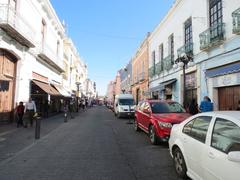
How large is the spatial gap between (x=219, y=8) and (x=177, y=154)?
10919 mm

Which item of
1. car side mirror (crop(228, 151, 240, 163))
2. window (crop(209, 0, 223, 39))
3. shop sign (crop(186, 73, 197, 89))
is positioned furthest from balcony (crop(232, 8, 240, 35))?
car side mirror (crop(228, 151, 240, 163))

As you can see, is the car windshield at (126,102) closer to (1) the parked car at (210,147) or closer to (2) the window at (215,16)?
(2) the window at (215,16)

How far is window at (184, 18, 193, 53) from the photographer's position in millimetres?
17562

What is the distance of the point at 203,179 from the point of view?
13.9 feet

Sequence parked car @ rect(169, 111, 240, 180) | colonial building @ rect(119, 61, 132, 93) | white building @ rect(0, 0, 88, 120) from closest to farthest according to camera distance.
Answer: parked car @ rect(169, 111, 240, 180) → white building @ rect(0, 0, 88, 120) → colonial building @ rect(119, 61, 132, 93)

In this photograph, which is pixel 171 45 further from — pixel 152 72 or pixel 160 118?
pixel 160 118

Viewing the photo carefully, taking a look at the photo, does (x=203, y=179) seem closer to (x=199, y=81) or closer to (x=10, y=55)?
(x=199, y=81)

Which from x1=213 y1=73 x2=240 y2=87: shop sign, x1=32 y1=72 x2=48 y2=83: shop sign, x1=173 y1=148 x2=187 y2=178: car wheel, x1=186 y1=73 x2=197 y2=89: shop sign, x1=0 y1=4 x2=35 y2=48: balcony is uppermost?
x1=0 y1=4 x2=35 y2=48: balcony

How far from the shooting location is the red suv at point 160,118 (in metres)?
8.95

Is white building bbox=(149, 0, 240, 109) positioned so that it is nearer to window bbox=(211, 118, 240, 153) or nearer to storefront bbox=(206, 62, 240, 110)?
storefront bbox=(206, 62, 240, 110)

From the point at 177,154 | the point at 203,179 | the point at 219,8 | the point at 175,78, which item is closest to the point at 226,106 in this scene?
the point at 219,8

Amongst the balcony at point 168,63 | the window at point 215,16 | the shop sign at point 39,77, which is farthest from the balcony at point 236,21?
the shop sign at point 39,77

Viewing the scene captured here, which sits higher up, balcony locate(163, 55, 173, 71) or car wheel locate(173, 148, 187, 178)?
balcony locate(163, 55, 173, 71)

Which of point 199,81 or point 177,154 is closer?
point 177,154
